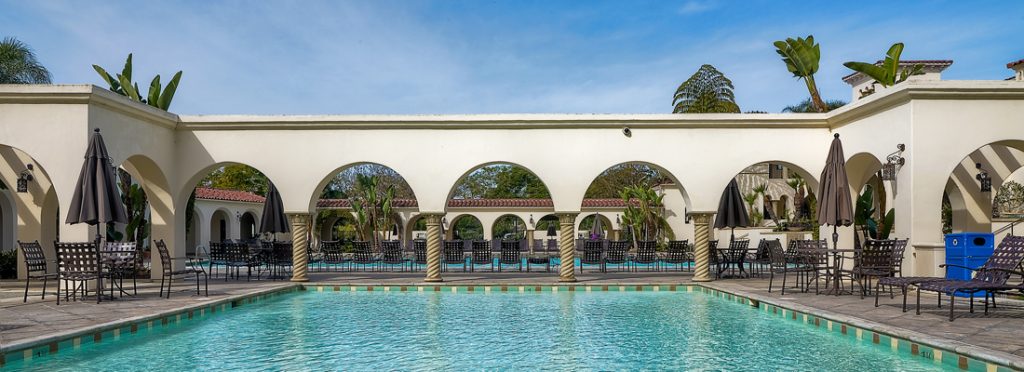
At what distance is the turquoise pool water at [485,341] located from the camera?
6.22 metres

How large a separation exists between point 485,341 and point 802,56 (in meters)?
13.9

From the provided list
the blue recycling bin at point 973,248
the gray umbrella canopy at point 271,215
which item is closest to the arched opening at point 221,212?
the gray umbrella canopy at point 271,215

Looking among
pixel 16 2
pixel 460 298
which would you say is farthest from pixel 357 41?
pixel 460 298

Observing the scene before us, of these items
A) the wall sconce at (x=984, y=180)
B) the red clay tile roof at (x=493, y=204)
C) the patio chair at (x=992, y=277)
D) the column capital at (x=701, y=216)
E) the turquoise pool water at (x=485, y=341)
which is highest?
the wall sconce at (x=984, y=180)

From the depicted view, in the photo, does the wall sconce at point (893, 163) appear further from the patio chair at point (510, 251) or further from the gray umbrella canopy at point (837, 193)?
the patio chair at point (510, 251)

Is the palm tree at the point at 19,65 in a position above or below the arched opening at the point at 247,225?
above

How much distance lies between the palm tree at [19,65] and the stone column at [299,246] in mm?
14865

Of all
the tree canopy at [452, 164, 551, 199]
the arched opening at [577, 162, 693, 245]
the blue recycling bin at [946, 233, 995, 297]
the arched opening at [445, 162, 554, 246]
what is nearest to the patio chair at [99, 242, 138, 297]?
the blue recycling bin at [946, 233, 995, 297]

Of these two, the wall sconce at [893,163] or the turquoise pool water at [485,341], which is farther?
the wall sconce at [893,163]

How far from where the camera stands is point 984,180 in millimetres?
13336

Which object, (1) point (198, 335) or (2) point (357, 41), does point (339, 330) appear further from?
(2) point (357, 41)

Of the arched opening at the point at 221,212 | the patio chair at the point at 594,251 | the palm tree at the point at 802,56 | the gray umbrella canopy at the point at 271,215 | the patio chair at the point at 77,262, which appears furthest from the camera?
the arched opening at the point at 221,212

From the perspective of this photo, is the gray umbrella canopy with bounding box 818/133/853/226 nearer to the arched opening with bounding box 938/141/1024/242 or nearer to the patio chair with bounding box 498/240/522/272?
the arched opening with bounding box 938/141/1024/242

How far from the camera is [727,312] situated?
31.9ft
